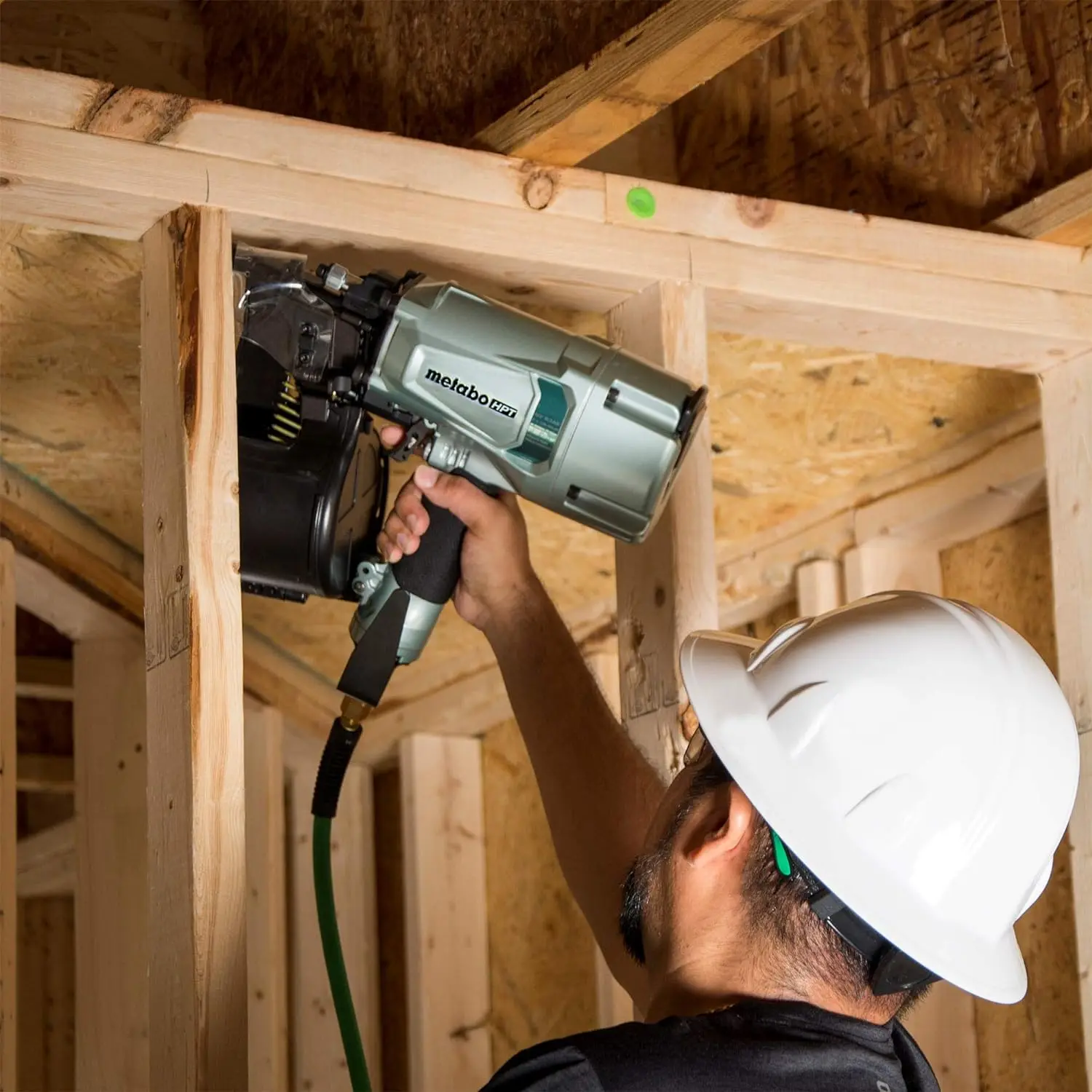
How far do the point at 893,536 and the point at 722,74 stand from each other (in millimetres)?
782

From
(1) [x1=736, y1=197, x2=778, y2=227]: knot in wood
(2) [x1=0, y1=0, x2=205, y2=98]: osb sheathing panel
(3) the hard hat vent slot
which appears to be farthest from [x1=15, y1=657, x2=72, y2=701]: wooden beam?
(3) the hard hat vent slot

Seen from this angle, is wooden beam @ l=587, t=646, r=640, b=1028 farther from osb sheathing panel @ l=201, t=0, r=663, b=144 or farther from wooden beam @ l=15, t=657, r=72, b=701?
wooden beam @ l=15, t=657, r=72, b=701

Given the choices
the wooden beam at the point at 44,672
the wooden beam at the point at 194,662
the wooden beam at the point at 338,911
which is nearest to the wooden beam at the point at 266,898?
the wooden beam at the point at 338,911

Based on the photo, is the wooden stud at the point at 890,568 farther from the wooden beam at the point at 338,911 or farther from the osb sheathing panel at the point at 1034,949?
the wooden beam at the point at 338,911

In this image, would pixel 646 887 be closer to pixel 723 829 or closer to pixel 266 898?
pixel 723 829

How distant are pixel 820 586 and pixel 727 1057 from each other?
5.06 feet

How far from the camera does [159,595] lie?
1.50m

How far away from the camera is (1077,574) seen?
1988 millimetres

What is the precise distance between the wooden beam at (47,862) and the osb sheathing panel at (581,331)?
32.9 inches

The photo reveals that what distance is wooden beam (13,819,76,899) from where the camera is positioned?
130 inches

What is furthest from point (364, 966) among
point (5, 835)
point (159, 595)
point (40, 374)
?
point (159, 595)

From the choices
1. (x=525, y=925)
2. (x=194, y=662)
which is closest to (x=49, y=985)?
(x=525, y=925)

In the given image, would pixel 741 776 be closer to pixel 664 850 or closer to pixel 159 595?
pixel 664 850

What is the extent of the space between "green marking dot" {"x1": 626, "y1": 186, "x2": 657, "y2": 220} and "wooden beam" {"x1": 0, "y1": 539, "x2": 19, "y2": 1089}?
4.22 ft
